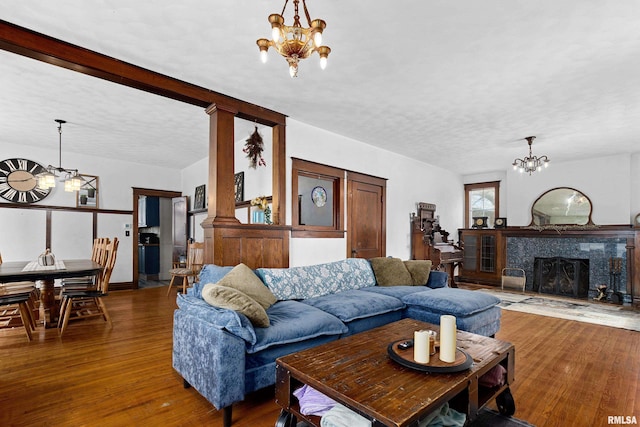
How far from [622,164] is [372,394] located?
283 inches

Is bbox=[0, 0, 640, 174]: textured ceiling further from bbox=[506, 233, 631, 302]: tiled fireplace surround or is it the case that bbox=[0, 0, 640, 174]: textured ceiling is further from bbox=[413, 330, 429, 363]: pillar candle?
bbox=[413, 330, 429, 363]: pillar candle

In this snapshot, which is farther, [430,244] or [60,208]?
[430,244]

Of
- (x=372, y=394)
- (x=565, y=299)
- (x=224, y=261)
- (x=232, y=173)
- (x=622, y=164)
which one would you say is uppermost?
(x=622, y=164)

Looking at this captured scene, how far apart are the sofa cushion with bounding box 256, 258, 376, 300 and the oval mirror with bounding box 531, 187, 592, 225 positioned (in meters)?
4.83

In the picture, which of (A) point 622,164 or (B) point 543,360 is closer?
(B) point 543,360

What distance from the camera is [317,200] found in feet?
16.8

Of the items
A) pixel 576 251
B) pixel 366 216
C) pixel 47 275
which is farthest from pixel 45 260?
pixel 576 251

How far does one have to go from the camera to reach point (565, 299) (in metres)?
5.89

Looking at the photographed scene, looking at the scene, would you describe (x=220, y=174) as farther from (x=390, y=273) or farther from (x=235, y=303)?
(x=390, y=273)

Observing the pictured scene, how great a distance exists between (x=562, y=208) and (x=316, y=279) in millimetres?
5912

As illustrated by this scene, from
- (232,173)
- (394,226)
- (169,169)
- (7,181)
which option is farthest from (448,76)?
(7,181)

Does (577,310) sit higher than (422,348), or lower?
lower

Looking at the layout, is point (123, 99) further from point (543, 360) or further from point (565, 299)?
point (565, 299)

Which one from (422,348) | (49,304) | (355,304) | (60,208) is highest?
(60,208)
